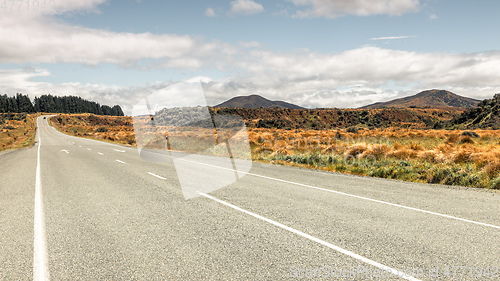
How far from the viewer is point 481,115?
1879 inches

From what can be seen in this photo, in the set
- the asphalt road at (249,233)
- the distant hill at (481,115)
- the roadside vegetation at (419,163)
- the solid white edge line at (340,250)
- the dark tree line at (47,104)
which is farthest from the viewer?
the dark tree line at (47,104)

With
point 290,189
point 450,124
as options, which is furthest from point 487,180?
point 450,124

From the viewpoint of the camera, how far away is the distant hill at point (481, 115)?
43.9 meters

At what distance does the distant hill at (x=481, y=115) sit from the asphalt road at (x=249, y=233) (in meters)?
45.7

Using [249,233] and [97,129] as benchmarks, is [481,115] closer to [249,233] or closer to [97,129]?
[249,233]

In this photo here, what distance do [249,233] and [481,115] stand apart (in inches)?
2272

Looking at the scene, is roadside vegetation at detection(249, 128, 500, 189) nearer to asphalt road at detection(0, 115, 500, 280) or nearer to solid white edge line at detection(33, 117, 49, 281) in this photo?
asphalt road at detection(0, 115, 500, 280)

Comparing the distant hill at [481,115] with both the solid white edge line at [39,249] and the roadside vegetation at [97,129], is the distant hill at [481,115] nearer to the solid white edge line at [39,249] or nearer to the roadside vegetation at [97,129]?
the roadside vegetation at [97,129]

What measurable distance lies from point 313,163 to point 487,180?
24.0 ft

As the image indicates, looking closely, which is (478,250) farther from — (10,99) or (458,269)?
(10,99)

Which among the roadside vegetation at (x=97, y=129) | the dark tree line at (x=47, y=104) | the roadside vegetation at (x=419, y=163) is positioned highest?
the dark tree line at (x=47, y=104)

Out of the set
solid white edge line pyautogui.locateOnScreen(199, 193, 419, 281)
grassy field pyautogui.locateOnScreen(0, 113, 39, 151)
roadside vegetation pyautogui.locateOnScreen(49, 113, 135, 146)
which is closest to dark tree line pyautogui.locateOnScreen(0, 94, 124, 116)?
roadside vegetation pyautogui.locateOnScreen(49, 113, 135, 146)

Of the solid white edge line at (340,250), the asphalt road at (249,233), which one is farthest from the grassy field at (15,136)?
the solid white edge line at (340,250)

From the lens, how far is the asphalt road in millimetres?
3637
